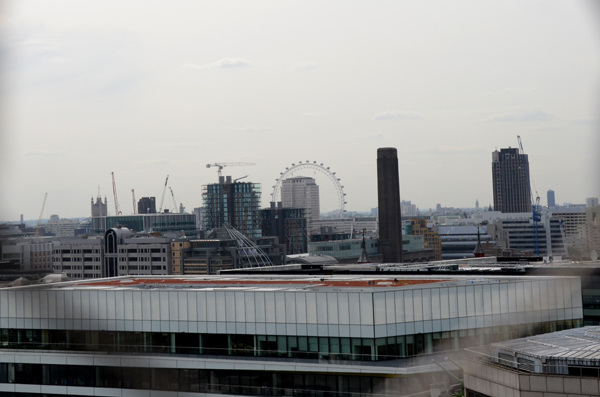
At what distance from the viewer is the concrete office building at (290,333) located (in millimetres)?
7660

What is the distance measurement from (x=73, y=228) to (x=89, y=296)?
51421 millimetres

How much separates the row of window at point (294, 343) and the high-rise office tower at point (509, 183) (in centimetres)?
5778

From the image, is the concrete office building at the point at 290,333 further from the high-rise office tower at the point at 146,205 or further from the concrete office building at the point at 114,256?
the high-rise office tower at the point at 146,205

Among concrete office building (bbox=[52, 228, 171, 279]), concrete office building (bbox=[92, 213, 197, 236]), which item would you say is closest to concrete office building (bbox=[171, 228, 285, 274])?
concrete office building (bbox=[52, 228, 171, 279])

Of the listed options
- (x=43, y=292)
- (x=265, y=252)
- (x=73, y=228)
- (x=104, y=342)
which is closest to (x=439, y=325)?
(x=104, y=342)

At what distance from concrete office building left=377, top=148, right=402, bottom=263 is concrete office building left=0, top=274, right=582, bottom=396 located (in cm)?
3239

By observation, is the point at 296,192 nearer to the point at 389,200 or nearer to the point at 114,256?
the point at 114,256

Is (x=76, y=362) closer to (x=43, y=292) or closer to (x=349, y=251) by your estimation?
(x=43, y=292)

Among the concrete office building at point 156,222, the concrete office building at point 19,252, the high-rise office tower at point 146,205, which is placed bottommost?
the concrete office building at point 19,252

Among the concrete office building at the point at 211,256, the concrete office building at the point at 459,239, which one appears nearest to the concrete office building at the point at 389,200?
the concrete office building at the point at 211,256

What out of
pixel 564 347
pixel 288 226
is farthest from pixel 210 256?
pixel 564 347

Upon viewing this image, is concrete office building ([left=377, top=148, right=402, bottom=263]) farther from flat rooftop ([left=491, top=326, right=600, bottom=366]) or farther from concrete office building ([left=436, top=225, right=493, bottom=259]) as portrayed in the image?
flat rooftop ([left=491, top=326, right=600, bottom=366])

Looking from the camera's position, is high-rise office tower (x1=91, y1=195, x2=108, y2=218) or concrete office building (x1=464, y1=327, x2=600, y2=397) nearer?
concrete office building (x1=464, y1=327, x2=600, y2=397)

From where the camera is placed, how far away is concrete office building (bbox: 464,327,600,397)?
3.85 meters
